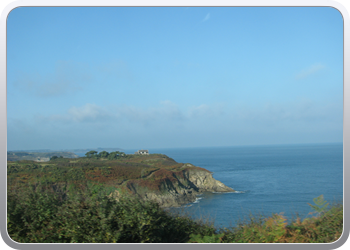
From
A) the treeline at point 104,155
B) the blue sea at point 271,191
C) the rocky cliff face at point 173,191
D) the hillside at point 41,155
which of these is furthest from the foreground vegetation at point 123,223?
the treeline at point 104,155

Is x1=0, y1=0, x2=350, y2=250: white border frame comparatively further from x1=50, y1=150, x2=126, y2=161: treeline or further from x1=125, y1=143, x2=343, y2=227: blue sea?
x1=50, y1=150, x2=126, y2=161: treeline

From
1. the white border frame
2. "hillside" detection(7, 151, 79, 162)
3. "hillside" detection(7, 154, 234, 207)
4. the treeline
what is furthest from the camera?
the treeline

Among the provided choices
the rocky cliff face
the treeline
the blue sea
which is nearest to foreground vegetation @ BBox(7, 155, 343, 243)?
the blue sea

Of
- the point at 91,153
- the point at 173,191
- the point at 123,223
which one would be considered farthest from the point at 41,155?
the point at 123,223

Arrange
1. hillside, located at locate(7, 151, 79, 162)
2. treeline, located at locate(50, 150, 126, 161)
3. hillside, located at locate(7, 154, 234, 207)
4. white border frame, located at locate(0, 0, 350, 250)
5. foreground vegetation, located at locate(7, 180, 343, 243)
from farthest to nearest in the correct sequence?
treeline, located at locate(50, 150, 126, 161) < hillside, located at locate(7, 151, 79, 162) < hillside, located at locate(7, 154, 234, 207) < white border frame, located at locate(0, 0, 350, 250) < foreground vegetation, located at locate(7, 180, 343, 243)

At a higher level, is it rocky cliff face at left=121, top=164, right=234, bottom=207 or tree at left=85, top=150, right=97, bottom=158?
tree at left=85, top=150, right=97, bottom=158
